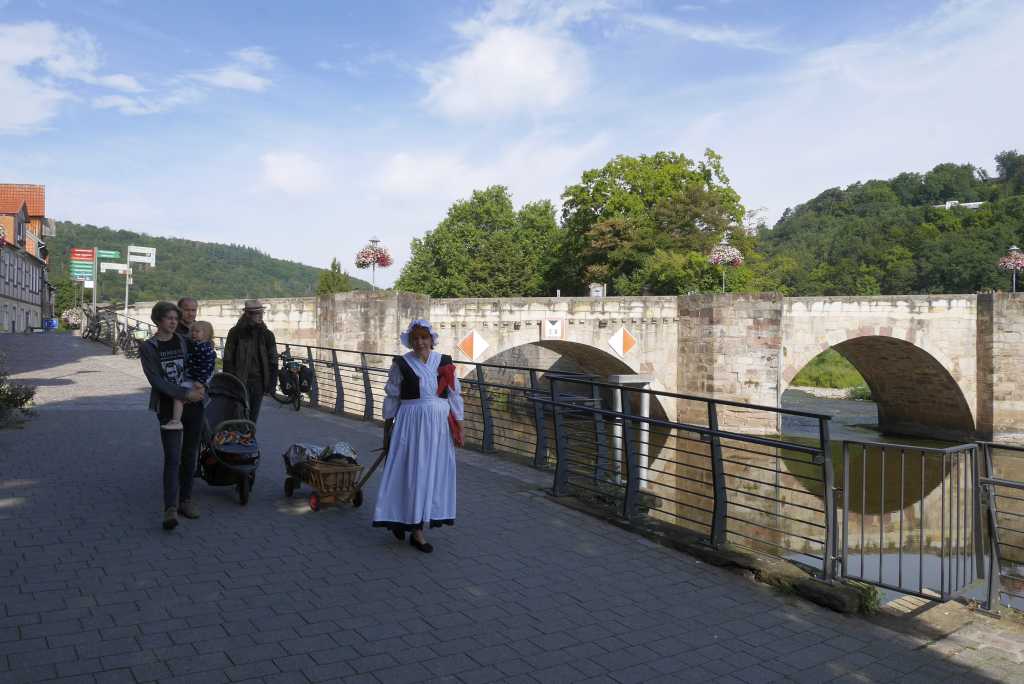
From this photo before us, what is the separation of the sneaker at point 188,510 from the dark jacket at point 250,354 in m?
1.40

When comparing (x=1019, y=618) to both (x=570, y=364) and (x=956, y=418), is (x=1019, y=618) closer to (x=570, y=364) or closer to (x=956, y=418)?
(x=956, y=418)

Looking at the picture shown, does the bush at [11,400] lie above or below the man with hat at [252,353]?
below

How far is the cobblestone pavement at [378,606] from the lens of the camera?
3.45 metres

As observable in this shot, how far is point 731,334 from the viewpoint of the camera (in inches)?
902

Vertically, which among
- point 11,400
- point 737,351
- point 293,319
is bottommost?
point 11,400

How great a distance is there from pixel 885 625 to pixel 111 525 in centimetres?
472

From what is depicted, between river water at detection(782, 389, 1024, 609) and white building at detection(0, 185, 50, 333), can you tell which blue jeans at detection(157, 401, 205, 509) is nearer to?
river water at detection(782, 389, 1024, 609)

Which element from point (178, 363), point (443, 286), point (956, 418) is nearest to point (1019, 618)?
point (178, 363)

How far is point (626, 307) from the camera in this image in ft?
78.0

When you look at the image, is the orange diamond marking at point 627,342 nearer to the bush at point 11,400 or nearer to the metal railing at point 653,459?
the metal railing at point 653,459

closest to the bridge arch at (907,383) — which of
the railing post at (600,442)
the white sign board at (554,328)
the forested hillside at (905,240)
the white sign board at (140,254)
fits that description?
the white sign board at (554,328)

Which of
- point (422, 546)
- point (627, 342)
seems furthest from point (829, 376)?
point (422, 546)

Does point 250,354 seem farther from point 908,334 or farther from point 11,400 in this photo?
point 908,334

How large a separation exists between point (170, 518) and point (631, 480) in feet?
10.7
